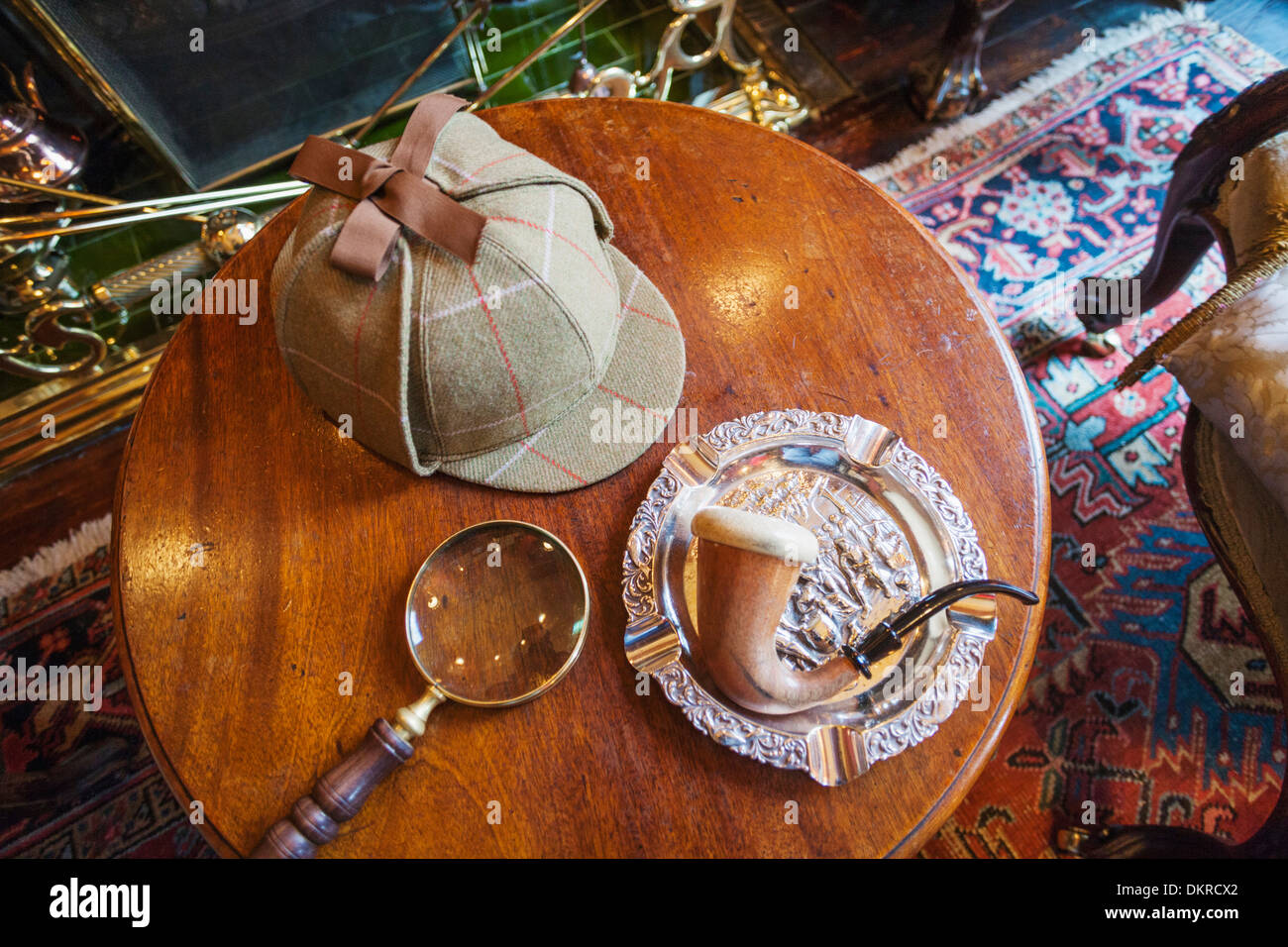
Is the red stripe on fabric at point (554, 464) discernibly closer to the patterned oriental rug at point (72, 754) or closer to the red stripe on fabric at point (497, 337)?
the red stripe on fabric at point (497, 337)

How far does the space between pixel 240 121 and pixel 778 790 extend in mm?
1548

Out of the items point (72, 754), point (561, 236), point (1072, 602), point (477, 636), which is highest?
point (561, 236)

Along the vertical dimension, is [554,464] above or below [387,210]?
below

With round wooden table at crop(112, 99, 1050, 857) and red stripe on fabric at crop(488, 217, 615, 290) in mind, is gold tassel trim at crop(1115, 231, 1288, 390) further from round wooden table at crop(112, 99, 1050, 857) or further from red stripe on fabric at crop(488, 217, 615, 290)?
red stripe on fabric at crop(488, 217, 615, 290)

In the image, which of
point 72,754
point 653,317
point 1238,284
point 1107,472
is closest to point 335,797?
point 653,317

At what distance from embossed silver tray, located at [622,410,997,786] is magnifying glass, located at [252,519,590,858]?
0.22 ft

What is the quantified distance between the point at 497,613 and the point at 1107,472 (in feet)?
3.70

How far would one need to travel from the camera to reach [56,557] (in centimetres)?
119

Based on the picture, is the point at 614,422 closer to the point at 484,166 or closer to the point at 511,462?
the point at 511,462

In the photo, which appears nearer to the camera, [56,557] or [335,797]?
[335,797]

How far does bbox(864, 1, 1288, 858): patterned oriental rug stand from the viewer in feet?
3.47

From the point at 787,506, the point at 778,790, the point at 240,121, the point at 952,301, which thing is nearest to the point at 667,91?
the point at 240,121

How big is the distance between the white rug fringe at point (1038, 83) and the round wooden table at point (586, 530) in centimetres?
76

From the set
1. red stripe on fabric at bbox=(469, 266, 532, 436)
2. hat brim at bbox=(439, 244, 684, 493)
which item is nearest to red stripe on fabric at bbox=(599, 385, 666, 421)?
hat brim at bbox=(439, 244, 684, 493)
